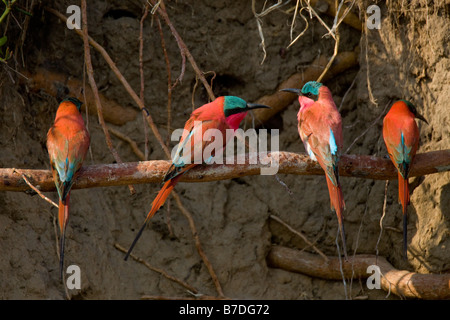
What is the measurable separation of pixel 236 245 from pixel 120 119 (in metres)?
1.14

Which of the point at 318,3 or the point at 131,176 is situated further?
the point at 318,3

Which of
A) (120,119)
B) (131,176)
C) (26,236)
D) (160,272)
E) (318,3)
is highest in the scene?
(318,3)

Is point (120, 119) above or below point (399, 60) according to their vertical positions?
below

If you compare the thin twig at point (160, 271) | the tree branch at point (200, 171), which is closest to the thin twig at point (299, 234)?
the thin twig at point (160, 271)

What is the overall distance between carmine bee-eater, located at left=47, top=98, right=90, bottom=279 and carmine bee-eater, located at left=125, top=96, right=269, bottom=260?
0.37 meters

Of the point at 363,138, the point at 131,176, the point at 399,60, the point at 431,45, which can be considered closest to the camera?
the point at 131,176

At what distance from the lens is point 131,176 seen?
3.00 meters

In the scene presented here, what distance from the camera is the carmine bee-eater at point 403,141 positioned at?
3.24 metres

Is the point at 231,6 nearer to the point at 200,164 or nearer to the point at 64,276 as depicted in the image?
the point at 200,164

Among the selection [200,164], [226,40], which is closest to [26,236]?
[200,164]

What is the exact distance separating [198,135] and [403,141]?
106cm

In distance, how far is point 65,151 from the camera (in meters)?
3.02

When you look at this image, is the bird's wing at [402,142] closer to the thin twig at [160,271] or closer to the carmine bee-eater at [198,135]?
the carmine bee-eater at [198,135]

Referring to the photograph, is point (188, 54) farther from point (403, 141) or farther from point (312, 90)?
point (403, 141)
